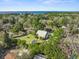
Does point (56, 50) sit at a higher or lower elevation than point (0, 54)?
higher

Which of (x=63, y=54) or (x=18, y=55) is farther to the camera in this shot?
(x=18, y=55)

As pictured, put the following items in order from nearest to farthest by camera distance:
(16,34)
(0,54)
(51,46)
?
(51,46) → (0,54) → (16,34)

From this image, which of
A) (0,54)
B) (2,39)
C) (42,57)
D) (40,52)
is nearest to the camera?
(42,57)

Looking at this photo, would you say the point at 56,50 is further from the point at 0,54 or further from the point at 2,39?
the point at 2,39

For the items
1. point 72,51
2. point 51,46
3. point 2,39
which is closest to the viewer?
point 72,51

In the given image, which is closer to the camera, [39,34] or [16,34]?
[39,34]

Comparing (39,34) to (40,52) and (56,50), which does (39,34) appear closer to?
(40,52)

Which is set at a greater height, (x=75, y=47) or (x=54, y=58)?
(x=75, y=47)

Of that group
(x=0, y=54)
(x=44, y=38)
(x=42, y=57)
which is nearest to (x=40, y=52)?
(x=42, y=57)

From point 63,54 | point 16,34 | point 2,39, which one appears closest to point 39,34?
point 16,34
